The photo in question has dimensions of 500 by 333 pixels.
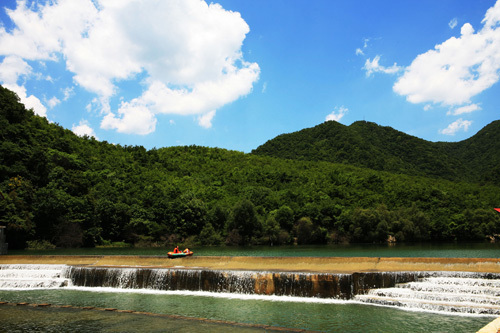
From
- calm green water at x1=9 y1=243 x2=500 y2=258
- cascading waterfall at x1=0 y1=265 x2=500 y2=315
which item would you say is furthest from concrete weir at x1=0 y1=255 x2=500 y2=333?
calm green water at x1=9 y1=243 x2=500 y2=258

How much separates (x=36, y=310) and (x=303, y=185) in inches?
2576

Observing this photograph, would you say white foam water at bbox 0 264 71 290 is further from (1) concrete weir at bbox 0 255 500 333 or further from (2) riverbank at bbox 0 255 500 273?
(2) riverbank at bbox 0 255 500 273

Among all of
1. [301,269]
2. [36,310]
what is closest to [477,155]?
[301,269]

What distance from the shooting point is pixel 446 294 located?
44.3 feet

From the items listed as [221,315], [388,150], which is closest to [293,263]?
[221,315]

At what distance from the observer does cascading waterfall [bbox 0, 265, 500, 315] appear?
42.9ft

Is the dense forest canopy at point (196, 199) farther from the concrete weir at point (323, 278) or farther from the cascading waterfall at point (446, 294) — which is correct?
the cascading waterfall at point (446, 294)

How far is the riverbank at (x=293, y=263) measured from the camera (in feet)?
50.1

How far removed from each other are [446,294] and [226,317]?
8.43m

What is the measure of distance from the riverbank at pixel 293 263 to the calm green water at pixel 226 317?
3187 millimetres

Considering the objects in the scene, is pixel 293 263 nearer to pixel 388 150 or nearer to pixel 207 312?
pixel 207 312

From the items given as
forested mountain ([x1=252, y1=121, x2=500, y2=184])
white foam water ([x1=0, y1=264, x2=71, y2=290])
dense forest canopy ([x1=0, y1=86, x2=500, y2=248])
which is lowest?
white foam water ([x1=0, y1=264, x2=71, y2=290])

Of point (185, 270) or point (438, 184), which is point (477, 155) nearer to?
point (438, 184)

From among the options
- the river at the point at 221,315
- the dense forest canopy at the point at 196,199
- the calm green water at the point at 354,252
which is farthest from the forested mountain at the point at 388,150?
the river at the point at 221,315
